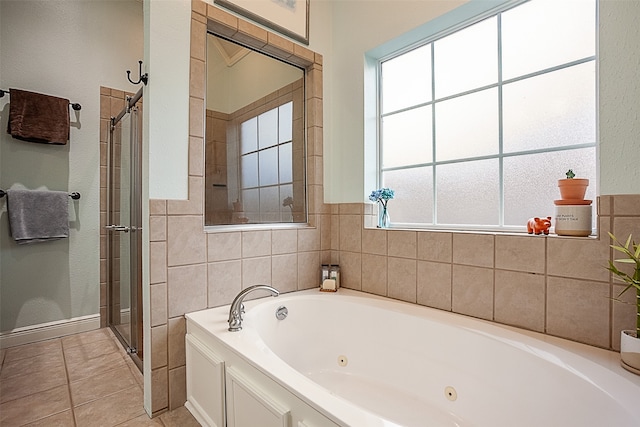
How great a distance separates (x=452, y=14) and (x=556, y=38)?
1.71 ft

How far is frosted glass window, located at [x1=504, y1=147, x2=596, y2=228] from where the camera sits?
4.58 feet

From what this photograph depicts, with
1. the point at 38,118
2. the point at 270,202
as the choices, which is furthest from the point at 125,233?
the point at 38,118

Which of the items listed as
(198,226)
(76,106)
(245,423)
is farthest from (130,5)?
(245,423)

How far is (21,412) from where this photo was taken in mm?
1562

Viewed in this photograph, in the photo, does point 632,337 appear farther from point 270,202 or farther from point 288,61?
point 288,61

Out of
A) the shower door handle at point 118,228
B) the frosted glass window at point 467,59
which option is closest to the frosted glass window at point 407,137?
the frosted glass window at point 467,59

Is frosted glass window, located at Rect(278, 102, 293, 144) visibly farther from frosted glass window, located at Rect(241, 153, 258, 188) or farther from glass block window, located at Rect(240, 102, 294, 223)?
frosted glass window, located at Rect(241, 153, 258, 188)

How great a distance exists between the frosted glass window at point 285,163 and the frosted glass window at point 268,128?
8cm

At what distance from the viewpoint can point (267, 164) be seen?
6.91 feet

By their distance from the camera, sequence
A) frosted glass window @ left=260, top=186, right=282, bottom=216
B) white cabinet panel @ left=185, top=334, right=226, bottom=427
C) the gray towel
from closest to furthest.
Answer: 1. white cabinet panel @ left=185, top=334, right=226, bottom=427
2. frosted glass window @ left=260, top=186, right=282, bottom=216
3. the gray towel

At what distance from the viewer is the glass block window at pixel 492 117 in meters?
1.43

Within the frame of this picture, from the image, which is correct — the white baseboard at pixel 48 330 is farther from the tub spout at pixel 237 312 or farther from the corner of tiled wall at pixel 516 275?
the corner of tiled wall at pixel 516 275

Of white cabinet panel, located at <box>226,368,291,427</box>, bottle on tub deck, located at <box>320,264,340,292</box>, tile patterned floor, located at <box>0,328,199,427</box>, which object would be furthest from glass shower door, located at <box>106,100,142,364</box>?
bottle on tub deck, located at <box>320,264,340,292</box>

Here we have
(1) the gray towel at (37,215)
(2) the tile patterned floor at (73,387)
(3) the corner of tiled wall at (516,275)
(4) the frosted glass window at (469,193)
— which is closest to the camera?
(3) the corner of tiled wall at (516,275)
